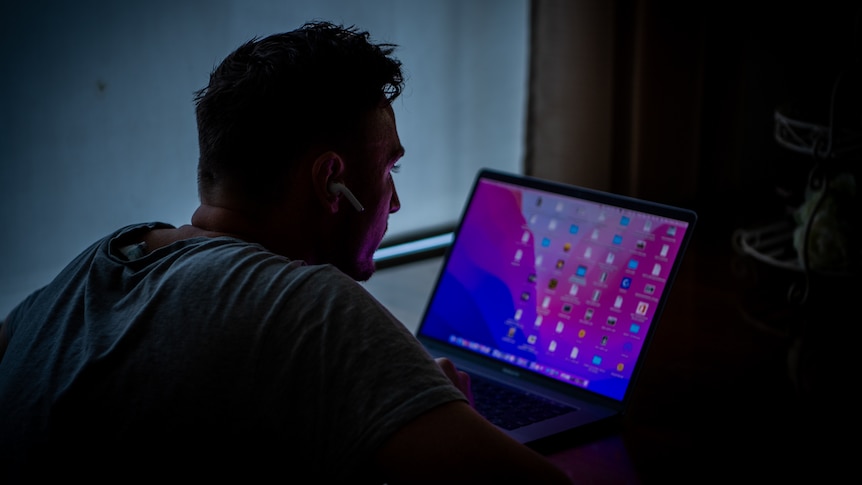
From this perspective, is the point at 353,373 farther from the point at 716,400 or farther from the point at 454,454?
the point at 716,400

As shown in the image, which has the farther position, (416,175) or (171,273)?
(416,175)

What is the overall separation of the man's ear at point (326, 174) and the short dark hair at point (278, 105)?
0.05ft

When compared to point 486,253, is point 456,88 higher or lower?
higher

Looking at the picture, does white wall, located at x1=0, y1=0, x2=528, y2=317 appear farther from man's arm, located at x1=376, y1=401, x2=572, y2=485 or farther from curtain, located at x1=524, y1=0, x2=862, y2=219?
man's arm, located at x1=376, y1=401, x2=572, y2=485

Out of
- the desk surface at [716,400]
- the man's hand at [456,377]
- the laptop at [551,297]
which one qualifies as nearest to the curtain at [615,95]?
the desk surface at [716,400]

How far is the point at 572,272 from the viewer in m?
1.33

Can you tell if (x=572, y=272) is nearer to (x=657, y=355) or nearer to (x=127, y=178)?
(x=657, y=355)

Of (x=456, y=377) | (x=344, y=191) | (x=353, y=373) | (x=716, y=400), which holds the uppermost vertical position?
(x=344, y=191)

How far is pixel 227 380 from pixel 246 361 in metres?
0.02

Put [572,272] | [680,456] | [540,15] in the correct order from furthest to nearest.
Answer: [540,15], [572,272], [680,456]

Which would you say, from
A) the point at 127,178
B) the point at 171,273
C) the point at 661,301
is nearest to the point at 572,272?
the point at 661,301

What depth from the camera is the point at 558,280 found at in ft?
4.39

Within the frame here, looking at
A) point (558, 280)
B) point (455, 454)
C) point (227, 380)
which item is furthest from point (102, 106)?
point (455, 454)

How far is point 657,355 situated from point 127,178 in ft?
3.48
